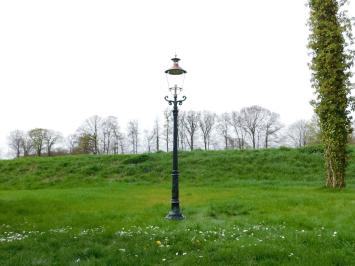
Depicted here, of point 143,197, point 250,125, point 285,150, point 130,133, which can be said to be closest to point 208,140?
point 250,125

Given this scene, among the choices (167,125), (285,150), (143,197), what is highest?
(167,125)

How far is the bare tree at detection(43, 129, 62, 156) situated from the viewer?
87.2 metres

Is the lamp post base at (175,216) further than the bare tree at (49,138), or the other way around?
the bare tree at (49,138)

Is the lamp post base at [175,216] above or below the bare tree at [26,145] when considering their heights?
below

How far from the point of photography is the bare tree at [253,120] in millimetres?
87938

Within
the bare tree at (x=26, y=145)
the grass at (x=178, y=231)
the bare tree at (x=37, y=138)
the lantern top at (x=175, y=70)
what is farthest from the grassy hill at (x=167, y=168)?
the bare tree at (x=26, y=145)

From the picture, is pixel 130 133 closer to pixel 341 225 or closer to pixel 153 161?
pixel 153 161

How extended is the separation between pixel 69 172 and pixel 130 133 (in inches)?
2368

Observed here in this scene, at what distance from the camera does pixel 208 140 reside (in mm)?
90188

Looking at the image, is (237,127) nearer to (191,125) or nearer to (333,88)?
(191,125)

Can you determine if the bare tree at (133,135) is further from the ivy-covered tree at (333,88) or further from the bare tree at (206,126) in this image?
the ivy-covered tree at (333,88)

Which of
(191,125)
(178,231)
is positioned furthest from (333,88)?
(191,125)

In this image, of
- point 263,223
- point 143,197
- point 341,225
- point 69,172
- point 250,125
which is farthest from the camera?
point 250,125

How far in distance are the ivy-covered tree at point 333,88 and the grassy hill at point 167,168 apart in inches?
231
